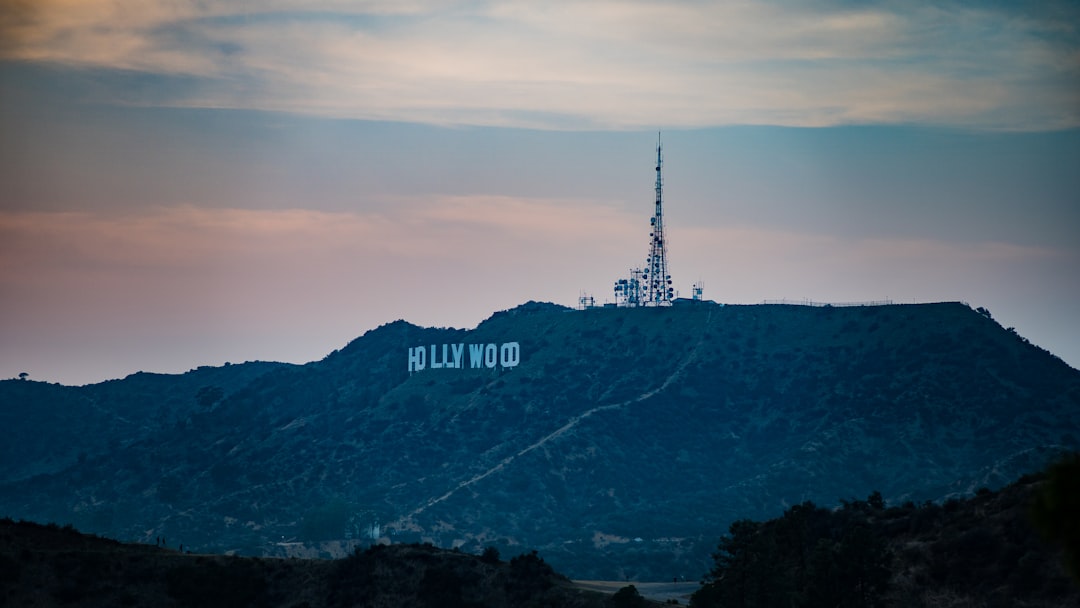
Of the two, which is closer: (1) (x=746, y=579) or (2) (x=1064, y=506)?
(2) (x=1064, y=506)

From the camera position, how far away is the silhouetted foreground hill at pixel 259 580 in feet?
327

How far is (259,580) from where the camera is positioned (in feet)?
339

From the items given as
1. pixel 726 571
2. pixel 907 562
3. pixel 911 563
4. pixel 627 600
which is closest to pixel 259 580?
pixel 627 600

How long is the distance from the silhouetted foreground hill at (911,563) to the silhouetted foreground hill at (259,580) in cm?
1303

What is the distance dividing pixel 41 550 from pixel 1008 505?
6499cm

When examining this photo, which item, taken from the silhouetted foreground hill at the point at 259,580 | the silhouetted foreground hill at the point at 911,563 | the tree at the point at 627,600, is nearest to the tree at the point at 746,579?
the silhouetted foreground hill at the point at 911,563

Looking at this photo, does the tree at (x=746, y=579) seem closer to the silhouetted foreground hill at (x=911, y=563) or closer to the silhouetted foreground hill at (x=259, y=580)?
the silhouetted foreground hill at (x=911, y=563)

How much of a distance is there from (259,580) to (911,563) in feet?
144

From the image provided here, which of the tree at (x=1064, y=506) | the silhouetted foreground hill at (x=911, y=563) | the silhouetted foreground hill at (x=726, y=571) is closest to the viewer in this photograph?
the tree at (x=1064, y=506)

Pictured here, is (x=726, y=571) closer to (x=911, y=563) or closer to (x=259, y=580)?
(x=911, y=563)

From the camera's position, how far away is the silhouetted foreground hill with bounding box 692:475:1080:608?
7950 centimetres

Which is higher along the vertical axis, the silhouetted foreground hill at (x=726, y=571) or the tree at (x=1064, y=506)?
the tree at (x=1064, y=506)

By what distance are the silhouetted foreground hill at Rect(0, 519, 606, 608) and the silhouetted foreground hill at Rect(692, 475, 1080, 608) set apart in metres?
13.0

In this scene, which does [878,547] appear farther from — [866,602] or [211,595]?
[211,595]
